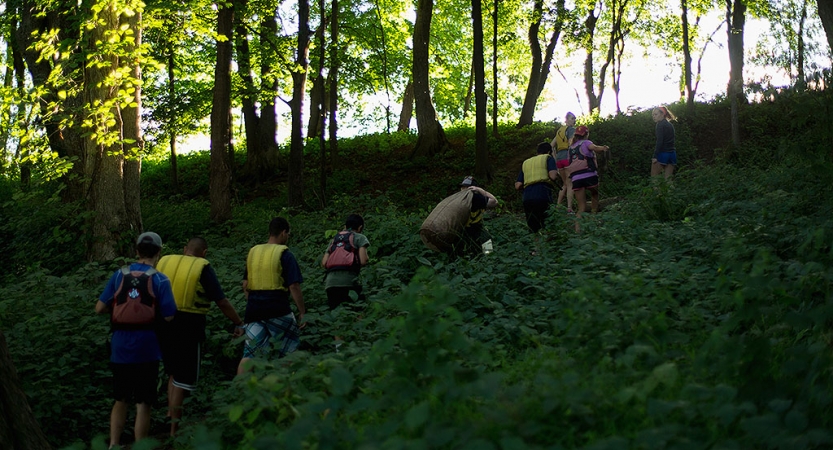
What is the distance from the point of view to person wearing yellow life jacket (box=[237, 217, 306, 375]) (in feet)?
24.9

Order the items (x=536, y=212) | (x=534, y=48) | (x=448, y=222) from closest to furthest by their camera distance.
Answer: (x=448, y=222) → (x=536, y=212) → (x=534, y=48)

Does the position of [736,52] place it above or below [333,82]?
above

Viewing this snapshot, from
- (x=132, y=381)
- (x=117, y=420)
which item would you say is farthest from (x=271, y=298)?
(x=117, y=420)

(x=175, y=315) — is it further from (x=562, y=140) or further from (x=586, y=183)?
(x=562, y=140)

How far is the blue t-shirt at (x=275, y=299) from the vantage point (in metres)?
7.58

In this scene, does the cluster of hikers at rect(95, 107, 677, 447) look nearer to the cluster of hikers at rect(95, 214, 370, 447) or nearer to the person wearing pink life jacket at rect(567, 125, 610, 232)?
the cluster of hikers at rect(95, 214, 370, 447)

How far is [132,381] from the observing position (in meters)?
6.69

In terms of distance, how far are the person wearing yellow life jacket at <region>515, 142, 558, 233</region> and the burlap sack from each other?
1.86 meters

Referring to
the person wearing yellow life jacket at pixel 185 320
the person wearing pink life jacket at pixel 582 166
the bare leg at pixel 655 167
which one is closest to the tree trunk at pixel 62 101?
the person wearing yellow life jacket at pixel 185 320

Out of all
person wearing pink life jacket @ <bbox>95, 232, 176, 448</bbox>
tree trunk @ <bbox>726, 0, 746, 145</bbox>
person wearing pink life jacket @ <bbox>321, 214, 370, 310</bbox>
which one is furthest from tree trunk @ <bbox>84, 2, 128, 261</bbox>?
tree trunk @ <bbox>726, 0, 746, 145</bbox>

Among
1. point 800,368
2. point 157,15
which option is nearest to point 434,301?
point 800,368

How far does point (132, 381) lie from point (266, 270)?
1.67 meters

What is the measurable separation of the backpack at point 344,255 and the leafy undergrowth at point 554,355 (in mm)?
528

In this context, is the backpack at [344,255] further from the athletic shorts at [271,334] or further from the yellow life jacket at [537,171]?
the yellow life jacket at [537,171]
